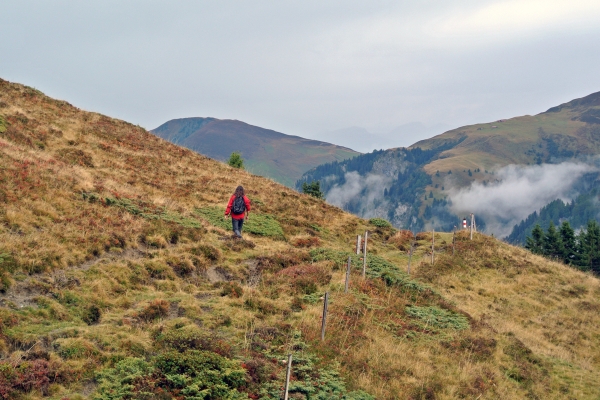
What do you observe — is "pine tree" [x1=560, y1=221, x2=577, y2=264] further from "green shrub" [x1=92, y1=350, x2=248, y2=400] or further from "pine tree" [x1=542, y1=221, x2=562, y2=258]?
"green shrub" [x1=92, y1=350, x2=248, y2=400]

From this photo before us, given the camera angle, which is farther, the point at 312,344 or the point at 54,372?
the point at 312,344

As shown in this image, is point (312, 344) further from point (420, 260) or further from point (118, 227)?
point (420, 260)

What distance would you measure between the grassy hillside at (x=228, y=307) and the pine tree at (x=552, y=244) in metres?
54.1

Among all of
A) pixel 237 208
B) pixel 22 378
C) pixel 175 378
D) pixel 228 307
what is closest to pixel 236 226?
pixel 237 208

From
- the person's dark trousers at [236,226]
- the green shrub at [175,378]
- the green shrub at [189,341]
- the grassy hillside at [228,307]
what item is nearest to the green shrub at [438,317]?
the grassy hillside at [228,307]

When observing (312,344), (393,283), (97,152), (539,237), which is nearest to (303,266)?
(393,283)

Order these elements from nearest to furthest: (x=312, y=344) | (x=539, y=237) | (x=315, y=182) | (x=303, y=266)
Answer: (x=312, y=344) → (x=303, y=266) → (x=315, y=182) → (x=539, y=237)

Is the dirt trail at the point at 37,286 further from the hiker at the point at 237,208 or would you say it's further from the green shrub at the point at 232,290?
the hiker at the point at 237,208

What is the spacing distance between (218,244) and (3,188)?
7.85 metres

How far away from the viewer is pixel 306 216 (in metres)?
29.6

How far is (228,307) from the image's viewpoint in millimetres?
13055

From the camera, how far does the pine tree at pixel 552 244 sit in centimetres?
7569

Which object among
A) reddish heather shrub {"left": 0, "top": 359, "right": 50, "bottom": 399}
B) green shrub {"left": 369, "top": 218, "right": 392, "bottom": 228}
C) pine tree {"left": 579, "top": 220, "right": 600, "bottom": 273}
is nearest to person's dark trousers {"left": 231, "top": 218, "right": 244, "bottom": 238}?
Result: reddish heather shrub {"left": 0, "top": 359, "right": 50, "bottom": 399}

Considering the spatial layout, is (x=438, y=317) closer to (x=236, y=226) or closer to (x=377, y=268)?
(x=377, y=268)
